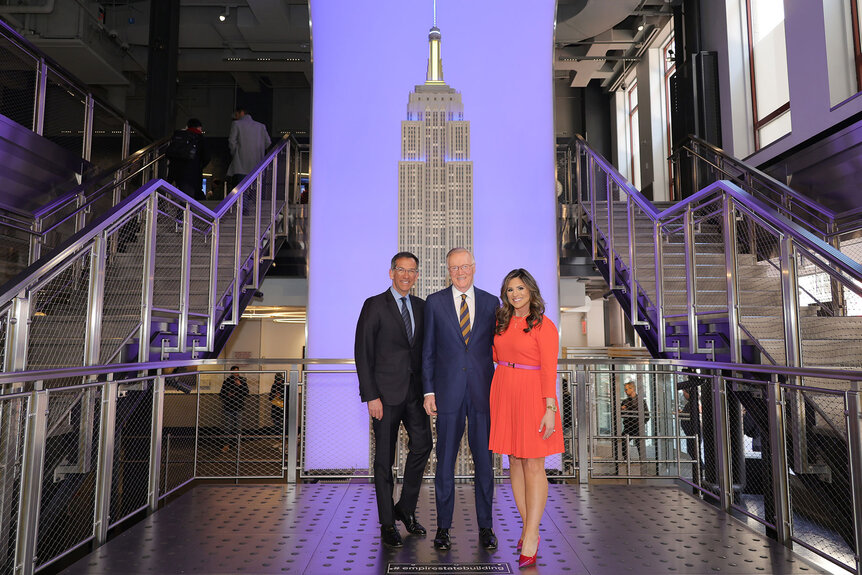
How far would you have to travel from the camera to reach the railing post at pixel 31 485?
2.67 meters

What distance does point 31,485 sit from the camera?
2.72 m

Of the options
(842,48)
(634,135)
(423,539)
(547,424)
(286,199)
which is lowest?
(423,539)

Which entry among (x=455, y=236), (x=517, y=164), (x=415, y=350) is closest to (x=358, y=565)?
(x=415, y=350)

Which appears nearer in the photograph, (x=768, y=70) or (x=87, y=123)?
(x=87, y=123)

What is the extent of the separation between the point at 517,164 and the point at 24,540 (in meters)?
4.38

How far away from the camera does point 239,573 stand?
2.77 m

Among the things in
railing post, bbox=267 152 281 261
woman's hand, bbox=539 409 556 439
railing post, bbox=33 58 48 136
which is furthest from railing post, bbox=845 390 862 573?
railing post, bbox=33 58 48 136

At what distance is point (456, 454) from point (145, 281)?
2.36m

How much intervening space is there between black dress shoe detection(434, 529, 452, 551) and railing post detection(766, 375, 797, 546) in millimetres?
1768

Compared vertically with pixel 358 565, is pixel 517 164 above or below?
above

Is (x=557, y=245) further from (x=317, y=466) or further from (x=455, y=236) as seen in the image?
(x=317, y=466)

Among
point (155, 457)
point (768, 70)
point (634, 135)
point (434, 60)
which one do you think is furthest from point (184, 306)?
point (634, 135)

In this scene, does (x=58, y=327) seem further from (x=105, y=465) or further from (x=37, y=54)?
(x=37, y=54)

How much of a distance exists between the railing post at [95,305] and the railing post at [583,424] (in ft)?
11.1
